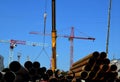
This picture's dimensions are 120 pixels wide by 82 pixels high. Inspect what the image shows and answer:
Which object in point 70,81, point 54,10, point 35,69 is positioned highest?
point 54,10

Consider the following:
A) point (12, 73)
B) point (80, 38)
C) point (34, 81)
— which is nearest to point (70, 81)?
point (34, 81)

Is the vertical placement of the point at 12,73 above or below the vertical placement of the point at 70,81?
above

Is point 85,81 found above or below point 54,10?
below

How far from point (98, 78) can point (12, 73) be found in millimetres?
7859

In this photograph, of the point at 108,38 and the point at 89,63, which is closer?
the point at 89,63

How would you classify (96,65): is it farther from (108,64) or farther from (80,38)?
(80,38)

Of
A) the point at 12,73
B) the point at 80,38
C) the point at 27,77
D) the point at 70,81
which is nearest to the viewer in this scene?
the point at 12,73

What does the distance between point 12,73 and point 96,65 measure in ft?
25.2

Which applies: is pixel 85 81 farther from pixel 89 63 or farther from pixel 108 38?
pixel 108 38

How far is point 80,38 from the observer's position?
114562mm

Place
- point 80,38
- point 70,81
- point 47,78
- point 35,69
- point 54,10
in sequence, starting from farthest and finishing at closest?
point 80,38
point 54,10
point 70,81
point 47,78
point 35,69

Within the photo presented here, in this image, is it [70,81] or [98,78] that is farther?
[70,81]

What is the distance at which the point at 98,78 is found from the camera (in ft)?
59.5

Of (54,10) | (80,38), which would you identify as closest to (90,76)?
(54,10)
